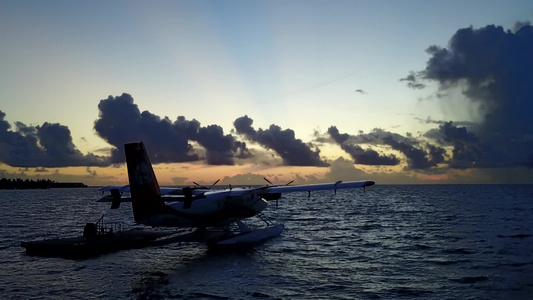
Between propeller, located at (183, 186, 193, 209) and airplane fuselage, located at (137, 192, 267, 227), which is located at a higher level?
propeller, located at (183, 186, 193, 209)

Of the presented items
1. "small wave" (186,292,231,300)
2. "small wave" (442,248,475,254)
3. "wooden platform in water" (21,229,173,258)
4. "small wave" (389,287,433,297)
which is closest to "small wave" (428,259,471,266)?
"small wave" (442,248,475,254)

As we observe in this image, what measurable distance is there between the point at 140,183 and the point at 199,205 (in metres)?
4.38

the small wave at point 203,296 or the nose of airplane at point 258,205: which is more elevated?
the nose of airplane at point 258,205

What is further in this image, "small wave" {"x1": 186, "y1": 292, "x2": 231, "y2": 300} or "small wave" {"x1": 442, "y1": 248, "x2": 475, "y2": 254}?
"small wave" {"x1": 442, "y1": 248, "x2": 475, "y2": 254}

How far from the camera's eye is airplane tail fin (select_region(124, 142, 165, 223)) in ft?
86.9

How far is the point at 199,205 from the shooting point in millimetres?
29000

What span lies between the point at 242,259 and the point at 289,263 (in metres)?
3.10

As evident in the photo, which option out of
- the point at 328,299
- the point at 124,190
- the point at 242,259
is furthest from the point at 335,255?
the point at 124,190

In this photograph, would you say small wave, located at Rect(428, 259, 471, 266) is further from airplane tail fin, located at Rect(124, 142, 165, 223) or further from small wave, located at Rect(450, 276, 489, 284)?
airplane tail fin, located at Rect(124, 142, 165, 223)

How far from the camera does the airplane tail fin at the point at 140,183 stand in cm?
2650

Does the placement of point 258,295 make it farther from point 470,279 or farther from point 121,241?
point 121,241

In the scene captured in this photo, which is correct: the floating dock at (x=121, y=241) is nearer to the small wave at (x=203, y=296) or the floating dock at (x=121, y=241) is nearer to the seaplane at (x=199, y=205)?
the seaplane at (x=199, y=205)

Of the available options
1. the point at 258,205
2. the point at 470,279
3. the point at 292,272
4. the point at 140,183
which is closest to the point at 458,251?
the point at 470,279

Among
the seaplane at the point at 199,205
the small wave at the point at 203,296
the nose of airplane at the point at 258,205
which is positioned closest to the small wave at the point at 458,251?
the seaplane at the point at 199,205
